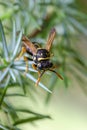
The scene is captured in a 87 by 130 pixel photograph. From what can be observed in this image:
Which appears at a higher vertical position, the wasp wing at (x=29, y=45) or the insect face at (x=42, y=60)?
the wasp wing at (x=29, y=45)

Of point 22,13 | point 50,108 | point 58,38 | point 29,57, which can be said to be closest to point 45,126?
point 50,108

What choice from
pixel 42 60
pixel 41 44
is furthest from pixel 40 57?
pixel 41 44

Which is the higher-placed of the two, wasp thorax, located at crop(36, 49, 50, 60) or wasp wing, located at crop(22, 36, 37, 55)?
wasp wing, located at crop(22, 36, 37, 55)

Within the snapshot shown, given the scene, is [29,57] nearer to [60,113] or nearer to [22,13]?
[22,13]

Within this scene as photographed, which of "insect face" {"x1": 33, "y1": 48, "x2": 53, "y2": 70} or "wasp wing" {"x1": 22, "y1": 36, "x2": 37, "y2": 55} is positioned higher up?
"wasp wing" {"x1": 22, "y1": 36, "x2": 37, "y2": 55}

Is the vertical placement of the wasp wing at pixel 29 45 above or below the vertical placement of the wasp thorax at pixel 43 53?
above

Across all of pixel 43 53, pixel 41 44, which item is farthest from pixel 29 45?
pixel 41 44

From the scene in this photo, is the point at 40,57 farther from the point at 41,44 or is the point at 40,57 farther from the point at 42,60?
the point at 41,44

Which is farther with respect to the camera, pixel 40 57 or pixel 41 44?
pixel 41 44
